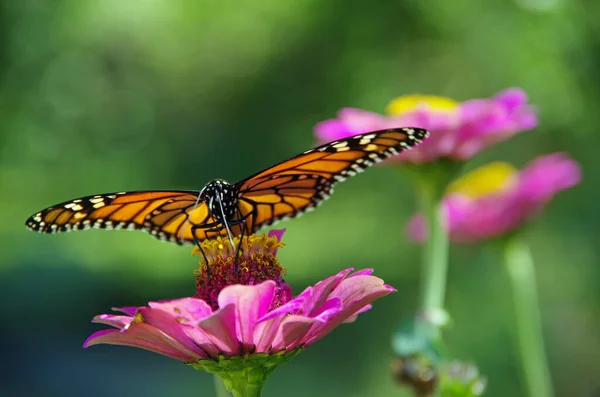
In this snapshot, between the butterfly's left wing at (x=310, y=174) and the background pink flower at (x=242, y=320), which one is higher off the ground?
the butterfly's left wing at (x=310, y=174)

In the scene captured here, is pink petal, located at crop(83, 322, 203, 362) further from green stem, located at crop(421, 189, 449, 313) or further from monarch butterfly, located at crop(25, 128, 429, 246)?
green stem, located at crop(421, 189, 449, 313)

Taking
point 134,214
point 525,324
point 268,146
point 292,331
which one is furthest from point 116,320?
point 268,146

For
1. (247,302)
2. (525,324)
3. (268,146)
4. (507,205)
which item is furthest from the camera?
(268,146)

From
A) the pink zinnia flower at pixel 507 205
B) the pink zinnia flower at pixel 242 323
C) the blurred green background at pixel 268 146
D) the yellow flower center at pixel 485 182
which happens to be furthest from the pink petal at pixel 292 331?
the blurred green background at pixel 268 146

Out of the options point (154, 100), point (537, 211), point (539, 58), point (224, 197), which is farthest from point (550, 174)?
point (154, 100)

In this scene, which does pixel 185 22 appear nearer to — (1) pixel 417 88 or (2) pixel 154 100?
(2) pixel 154 100

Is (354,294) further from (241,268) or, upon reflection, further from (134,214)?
(134,214)

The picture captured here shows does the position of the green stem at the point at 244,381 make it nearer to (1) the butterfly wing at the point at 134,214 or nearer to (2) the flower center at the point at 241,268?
(2) the flower center at the point at 241,268
